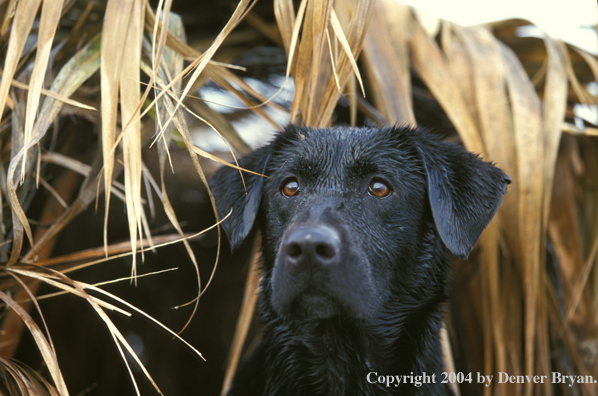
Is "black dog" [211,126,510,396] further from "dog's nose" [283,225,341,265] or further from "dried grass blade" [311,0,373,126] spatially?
"dried grass blade" [311,0,373,126]

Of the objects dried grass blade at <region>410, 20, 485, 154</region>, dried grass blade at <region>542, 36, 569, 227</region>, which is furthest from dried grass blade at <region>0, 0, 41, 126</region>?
dried grass blade at <region>542, 36, 569, 227</region>

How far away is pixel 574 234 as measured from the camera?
2.76 m

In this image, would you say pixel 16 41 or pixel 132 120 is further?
pixel 16 41

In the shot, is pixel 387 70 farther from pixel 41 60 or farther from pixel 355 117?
pixel 41 60

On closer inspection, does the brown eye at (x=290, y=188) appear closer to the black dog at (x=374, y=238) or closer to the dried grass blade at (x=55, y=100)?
the black dog at (x=374, y=238)

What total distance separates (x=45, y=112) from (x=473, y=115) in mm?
2288

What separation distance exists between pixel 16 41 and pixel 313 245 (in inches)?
52.9

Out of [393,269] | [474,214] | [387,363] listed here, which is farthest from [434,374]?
[474,214]

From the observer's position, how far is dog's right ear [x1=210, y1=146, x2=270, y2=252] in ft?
6.41

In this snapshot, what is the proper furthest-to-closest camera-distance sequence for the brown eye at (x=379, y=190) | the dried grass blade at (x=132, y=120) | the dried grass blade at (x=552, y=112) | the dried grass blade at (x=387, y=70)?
the dried grass blade at (x=387, y=70)
the dried grass blade at (x=552, y=112)
the brown eye at (x=379, y=190)
the dried grass blade at (x=132, y=120)

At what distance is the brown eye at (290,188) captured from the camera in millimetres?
1875

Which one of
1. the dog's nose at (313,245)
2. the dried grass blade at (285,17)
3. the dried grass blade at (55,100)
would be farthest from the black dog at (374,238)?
the dried grass blade at (55,100)

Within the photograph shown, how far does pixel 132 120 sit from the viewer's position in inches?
58.7

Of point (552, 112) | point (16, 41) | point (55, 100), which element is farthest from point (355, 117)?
point (16, 41)
